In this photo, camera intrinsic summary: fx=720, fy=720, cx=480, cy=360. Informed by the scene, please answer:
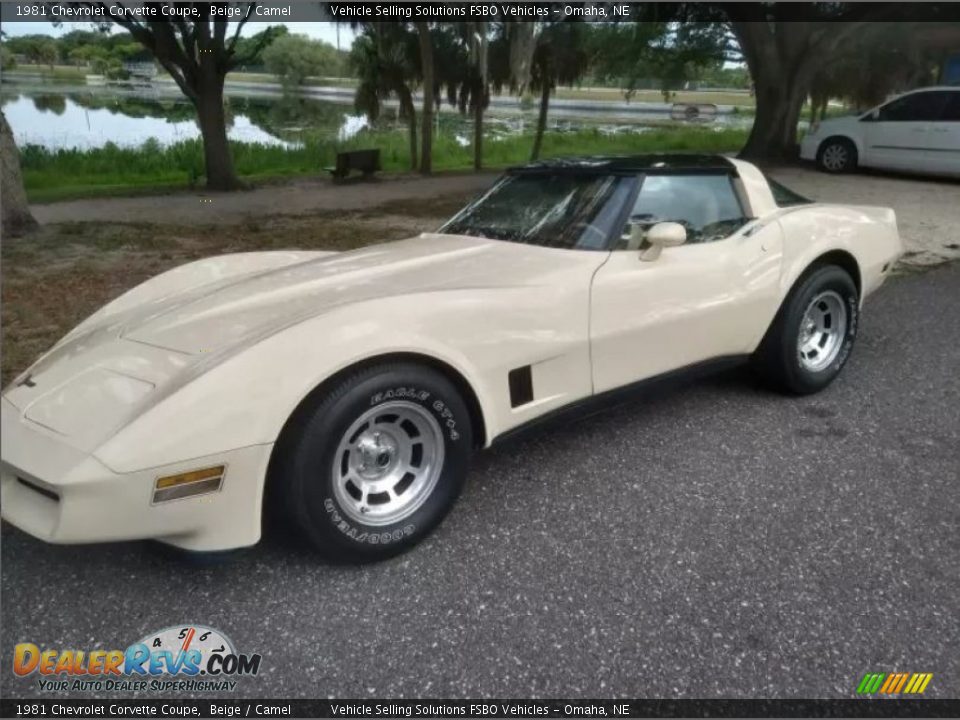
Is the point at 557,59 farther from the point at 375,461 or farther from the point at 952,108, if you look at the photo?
the point at 375,461

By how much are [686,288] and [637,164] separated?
0.73m

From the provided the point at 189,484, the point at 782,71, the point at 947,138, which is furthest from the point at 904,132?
the point at 189,484

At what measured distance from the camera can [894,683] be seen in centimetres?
189

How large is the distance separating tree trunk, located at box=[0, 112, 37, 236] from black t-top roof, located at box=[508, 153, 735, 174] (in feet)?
21.3

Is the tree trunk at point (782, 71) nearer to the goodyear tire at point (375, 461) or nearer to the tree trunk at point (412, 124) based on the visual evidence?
the tree trunk at point (412, 124)

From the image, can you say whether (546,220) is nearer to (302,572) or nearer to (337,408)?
(337,408)

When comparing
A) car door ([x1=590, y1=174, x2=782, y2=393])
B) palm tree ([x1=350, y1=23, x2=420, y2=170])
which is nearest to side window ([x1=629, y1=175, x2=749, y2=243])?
car door ([x1=590, y1=174, x2=782, y2=393])

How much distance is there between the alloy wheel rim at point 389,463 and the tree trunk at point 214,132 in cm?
1214

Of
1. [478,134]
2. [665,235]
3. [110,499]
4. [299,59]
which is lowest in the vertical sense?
[110,499]

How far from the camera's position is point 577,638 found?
6.68ft

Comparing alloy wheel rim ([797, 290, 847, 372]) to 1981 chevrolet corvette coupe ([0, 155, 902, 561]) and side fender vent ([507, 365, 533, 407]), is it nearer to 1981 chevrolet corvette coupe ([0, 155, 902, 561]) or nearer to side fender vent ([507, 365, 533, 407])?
1981 chevrolet corvette coupe ([0, 155, 902, 561])

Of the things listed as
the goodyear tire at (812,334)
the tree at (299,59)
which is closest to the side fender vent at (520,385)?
the goodyear tire at (812,334)

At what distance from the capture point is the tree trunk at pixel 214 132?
13.0 metres

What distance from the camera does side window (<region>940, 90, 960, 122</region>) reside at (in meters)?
12.1
